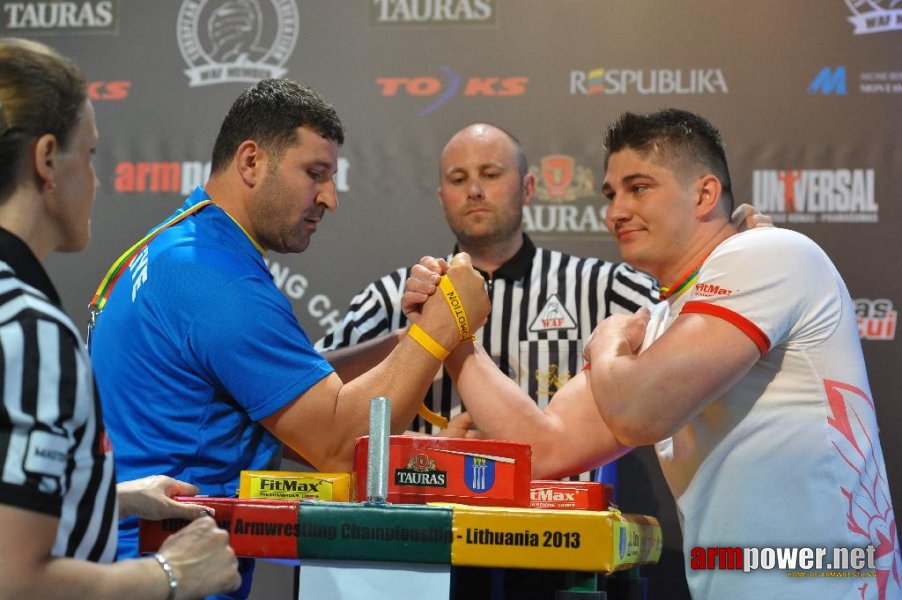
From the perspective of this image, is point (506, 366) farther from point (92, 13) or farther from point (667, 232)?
point (92, 13)

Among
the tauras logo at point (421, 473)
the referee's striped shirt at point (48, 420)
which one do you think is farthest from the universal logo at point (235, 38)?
the referee's striped shirt at point (48, 420)

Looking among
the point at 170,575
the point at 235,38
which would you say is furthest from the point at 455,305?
the point at 235,38

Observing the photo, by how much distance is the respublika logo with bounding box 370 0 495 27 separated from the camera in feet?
13.3

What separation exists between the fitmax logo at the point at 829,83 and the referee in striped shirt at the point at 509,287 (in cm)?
92

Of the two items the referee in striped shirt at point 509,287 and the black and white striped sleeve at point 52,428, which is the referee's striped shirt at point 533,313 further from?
the black and white striped sleeve at point 52,428

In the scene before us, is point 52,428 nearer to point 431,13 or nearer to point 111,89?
point 431,13

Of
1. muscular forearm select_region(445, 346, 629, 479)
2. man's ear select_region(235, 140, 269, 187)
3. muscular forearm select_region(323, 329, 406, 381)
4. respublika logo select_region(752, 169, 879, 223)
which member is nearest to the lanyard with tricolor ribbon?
man's ear select_region(235, 140, 269, 187)

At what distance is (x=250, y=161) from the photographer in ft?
8.01

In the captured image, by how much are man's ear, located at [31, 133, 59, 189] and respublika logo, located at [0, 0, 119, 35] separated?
316 cm

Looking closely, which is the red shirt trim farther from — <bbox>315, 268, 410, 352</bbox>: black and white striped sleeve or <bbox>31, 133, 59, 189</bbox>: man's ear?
<bbox>315, 268, 410, 352</bbox>: black and white striped sleeve

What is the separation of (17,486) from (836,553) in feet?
4.81

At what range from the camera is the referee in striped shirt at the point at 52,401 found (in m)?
1.17

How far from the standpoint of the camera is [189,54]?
13.9 feet

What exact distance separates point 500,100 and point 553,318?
0.86 m
